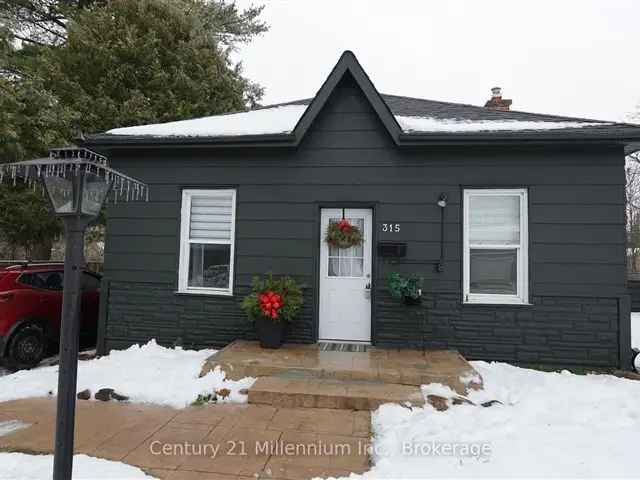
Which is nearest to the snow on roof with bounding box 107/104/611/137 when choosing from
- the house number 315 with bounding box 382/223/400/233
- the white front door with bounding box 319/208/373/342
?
the house number 315 with bounding box 382/223/400/233

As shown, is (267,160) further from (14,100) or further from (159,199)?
(14,100)

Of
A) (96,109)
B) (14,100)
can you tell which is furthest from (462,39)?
(14,100)

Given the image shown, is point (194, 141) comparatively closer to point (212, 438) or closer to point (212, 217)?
point (212, 217)

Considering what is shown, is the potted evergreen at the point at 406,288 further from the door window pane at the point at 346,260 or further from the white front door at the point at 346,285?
the door window pane at the point at 346,260

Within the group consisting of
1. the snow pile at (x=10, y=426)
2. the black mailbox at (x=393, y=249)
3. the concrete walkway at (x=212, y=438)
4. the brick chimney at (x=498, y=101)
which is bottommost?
the snow pile at (x=10, y=426)

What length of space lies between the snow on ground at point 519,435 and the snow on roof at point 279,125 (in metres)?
3.29

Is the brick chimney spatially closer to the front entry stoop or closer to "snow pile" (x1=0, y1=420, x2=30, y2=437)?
the front entry stoop

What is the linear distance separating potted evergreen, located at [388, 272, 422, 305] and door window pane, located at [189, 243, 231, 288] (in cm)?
244

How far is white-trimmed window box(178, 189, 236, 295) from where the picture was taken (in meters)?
5.55

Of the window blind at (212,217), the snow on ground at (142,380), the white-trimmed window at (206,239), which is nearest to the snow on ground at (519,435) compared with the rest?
the snow on ground at (142,380)

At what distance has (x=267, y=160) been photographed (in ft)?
17.9

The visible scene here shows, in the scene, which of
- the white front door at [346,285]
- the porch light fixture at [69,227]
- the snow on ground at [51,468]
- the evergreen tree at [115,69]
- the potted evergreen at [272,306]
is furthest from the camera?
the evergreen tree at [115,69]

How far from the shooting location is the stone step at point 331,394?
3.55 meters

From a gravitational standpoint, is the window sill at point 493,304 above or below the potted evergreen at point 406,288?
below
